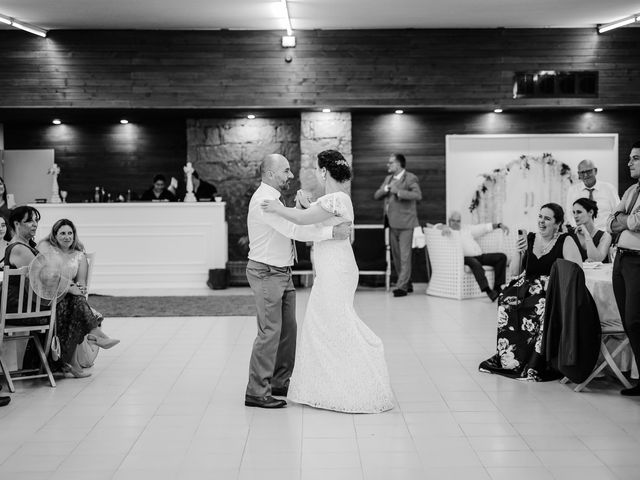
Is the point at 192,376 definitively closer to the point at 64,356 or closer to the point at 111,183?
the point at 64,356

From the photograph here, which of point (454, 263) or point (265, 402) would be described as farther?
point (454, 263)

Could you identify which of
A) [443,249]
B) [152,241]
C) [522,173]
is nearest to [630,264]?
[443,249]

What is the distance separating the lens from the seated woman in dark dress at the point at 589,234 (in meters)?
6.15

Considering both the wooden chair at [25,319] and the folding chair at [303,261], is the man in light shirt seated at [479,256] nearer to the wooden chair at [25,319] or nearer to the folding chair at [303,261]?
the folding chair at [303,261]

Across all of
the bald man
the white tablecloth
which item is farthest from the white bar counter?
the white tablecloth

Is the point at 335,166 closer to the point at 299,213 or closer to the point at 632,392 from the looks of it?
the point at 299,213

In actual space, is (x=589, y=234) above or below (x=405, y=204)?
below

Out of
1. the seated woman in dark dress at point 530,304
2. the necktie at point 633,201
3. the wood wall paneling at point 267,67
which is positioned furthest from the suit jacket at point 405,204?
the necktie at point 633,201

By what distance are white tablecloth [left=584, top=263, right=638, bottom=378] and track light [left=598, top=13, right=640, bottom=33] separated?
569 cm

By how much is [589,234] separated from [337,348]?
2.63 m

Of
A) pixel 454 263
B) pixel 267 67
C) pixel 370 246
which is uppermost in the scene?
pixel 267 67

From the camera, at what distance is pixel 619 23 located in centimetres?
1028

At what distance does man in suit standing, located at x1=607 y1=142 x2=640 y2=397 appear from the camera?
4.80 metres

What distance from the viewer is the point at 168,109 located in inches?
427
